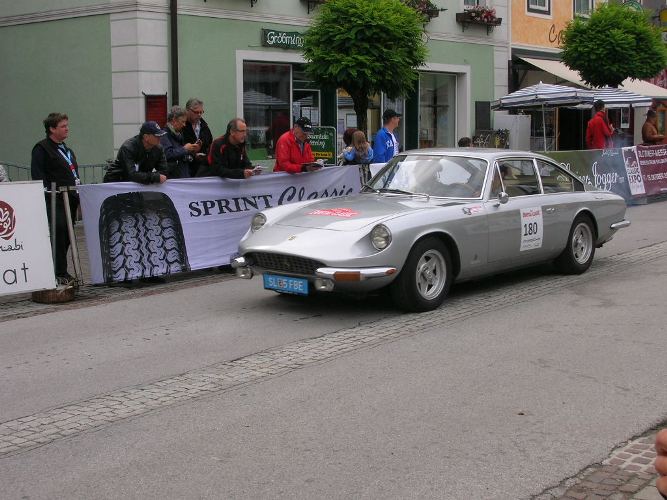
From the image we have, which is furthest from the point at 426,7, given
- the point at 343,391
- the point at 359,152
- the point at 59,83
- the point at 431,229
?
the point at 343,391

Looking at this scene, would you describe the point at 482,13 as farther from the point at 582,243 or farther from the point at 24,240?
the point at 24,240

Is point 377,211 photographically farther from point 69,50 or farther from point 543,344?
point 69,50

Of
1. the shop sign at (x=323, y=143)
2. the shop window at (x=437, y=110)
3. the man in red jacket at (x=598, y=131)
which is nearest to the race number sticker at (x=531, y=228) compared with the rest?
the shop sign at (x=323, y=143)

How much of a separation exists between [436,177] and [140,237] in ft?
10.9

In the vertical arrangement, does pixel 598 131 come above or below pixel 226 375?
above

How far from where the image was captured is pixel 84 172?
16000 millimetres

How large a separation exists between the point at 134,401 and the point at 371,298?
3.71 m

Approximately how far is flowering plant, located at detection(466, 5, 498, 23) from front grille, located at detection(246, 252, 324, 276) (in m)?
16.0

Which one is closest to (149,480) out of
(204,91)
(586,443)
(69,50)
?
(586,443)

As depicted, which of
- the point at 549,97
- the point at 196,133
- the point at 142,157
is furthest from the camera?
the point at 549,97

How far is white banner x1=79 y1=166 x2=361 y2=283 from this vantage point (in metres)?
9.84

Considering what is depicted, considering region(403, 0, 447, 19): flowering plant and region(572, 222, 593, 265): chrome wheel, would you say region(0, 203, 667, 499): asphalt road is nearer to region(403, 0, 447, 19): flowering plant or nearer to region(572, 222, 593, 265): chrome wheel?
region(572, 222, 593, 265): chrome wheel

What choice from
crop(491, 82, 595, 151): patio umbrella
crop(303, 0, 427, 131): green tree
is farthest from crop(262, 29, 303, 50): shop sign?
crop(491, 82, 595, 151): patio umbrella

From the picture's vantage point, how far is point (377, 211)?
336 inches
